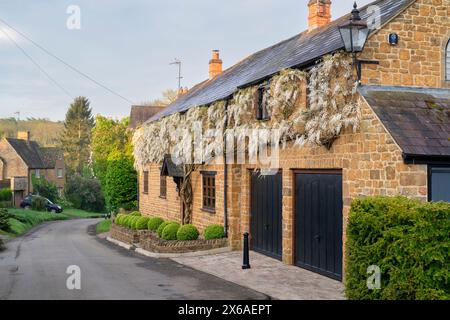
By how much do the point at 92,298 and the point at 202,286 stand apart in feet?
8.77

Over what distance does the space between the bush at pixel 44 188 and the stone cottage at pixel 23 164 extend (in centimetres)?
56

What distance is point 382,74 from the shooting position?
11656 mm

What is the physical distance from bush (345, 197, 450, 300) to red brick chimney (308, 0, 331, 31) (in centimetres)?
1207

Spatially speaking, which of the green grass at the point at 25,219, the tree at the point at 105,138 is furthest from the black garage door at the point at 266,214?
the tree at the point at 105,138

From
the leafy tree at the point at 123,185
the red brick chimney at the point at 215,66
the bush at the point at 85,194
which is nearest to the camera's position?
the red brick chimney at the point at 215,66

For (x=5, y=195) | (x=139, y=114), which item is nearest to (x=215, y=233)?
(x=139, y=114)

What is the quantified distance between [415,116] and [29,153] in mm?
57516

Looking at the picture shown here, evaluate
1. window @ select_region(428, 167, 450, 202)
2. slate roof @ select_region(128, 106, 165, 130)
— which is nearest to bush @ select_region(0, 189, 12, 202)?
slate roof @ select_region(128, 106, 165, 130)

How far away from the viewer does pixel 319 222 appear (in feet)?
43.1

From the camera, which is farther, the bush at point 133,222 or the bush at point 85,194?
the bush at point 85,194

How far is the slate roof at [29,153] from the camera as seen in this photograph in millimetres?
58966

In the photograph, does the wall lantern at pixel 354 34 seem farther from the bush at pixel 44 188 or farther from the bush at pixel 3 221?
the bush at pixel 44 188

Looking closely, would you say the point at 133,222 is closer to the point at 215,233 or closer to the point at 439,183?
the point at 215,233
